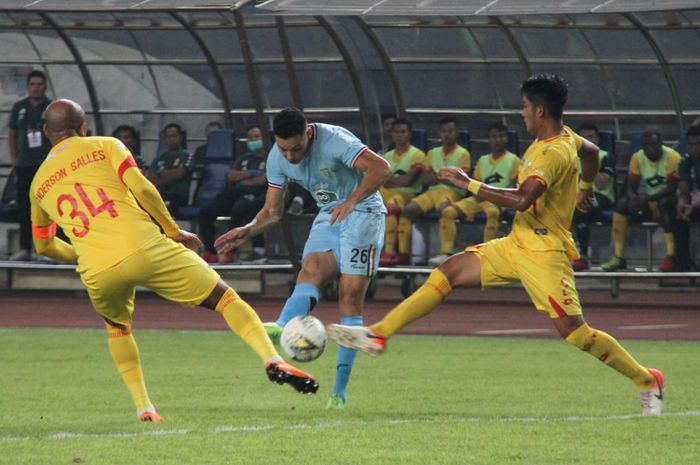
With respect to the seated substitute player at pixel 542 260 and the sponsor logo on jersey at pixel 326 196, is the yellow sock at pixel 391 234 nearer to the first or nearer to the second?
the sponsor logo on jersey at pixel 326 196

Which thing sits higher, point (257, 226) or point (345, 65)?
point (345, 65)

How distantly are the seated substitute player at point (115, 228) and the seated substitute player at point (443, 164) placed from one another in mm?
10767

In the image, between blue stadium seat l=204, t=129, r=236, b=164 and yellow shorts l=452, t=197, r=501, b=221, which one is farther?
blue stadium seat l=204, t=129, r=236, b=164

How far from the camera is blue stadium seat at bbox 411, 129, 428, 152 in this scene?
20.2 m

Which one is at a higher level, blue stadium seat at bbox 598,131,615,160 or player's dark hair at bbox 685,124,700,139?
player's dark hair at bbox 685,124,700,139

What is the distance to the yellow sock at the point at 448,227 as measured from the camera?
19.4m

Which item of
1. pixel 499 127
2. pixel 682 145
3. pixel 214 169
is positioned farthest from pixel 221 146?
pixel 682 145

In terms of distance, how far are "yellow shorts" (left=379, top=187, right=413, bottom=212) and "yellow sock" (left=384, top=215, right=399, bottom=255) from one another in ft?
0.49

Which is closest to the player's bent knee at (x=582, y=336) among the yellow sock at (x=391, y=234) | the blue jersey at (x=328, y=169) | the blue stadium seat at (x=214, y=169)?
the blue jersey at (x=328, y=169)

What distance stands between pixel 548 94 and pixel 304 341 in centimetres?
198

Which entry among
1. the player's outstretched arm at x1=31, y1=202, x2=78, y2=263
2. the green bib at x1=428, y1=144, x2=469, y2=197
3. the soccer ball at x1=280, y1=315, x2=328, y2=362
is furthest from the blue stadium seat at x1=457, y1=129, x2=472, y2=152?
the player's outstretched arm at x1=31, y1=202, x2=78, y2=263

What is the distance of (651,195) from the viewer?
750 inches

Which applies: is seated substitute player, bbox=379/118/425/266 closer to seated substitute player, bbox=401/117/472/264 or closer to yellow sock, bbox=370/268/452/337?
seated substitute player, bbox=401/117/472/264

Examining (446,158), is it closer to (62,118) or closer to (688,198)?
(688,198)
